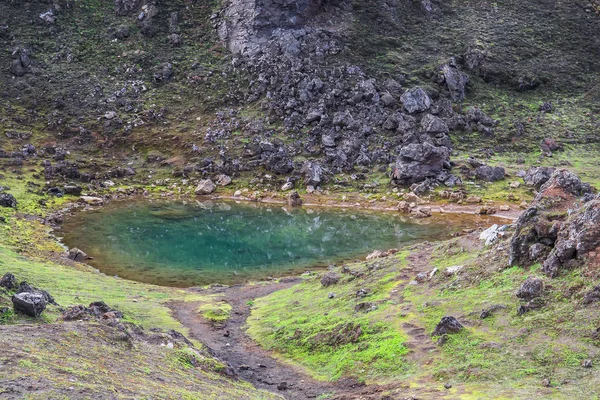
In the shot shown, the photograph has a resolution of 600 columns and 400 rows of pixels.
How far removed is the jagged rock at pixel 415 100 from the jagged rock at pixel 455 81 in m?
6.72

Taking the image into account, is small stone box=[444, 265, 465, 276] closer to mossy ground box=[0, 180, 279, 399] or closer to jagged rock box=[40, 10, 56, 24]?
mossy ground box=[0, 180, 279, 399]

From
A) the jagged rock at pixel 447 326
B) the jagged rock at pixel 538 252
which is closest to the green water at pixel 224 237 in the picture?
the jagged rock at pixel 447 326

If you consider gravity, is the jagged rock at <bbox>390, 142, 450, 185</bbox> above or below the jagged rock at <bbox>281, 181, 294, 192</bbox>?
above

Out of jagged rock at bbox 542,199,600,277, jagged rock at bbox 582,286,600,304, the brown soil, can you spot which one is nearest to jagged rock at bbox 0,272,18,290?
the brown soil

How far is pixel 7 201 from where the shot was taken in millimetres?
61000

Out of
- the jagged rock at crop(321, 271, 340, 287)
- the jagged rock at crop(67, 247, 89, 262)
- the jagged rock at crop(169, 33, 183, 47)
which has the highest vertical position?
the jagged rock at crop(169, 33, 183, 47)

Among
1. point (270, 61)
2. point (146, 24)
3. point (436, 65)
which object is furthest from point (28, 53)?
point (436, 65)

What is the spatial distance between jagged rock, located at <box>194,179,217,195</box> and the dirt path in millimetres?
35800

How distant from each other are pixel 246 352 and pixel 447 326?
940 centimetres

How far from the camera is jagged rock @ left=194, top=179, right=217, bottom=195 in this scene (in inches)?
2904

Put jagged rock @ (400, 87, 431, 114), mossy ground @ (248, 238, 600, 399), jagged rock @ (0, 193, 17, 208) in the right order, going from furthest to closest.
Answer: jagged rock @ (400, 87, 431, 114) < jagged rock @ (0, 193, 17, 208) < mossy ground @ (248, 238, 600, 399)

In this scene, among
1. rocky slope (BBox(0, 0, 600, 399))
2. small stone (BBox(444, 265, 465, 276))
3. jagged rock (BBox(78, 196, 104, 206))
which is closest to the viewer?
rocky slope (BBox(0, 0, 600, 399))

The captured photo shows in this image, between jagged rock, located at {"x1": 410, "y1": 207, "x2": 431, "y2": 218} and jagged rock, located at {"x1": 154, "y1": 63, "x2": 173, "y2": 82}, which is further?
jagged rock, located at {"x1": 154, "y1": 63, "x2": 173, "y2": 82}

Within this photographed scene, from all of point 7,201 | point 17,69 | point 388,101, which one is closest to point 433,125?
point 388,101
